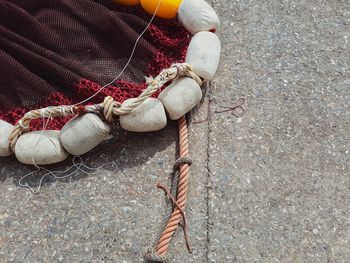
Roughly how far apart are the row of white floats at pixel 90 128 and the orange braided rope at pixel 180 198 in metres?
0.08

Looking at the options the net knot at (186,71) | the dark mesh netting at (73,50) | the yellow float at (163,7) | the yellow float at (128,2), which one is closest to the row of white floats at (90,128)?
the net knot at (186,71)

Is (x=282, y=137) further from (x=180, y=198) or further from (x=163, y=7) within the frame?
(x=163, y=7)

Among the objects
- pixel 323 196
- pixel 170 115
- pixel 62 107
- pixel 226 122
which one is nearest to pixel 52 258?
pixel 62 107

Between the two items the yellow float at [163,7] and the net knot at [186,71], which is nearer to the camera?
the net knot at [186,71]

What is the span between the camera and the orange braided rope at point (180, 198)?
1496 millimetres

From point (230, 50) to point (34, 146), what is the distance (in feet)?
3.23

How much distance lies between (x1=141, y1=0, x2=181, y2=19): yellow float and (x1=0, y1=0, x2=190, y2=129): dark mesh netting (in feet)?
0.13

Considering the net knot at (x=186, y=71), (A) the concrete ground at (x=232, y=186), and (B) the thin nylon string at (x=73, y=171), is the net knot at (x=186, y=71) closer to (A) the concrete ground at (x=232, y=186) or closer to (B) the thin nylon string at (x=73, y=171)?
(A) the concrete ground at (x=232, y=186)

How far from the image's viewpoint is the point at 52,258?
151 centimetres

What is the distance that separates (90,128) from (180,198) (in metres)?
0.41

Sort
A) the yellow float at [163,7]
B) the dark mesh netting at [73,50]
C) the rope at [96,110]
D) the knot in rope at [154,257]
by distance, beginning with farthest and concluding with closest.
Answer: the yellow float at [163,7] < the dark mesh netting at [73,50] < the rope at [96,110] < the knot in rope at [154,257]

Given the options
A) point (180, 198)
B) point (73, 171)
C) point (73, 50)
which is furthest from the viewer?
point (73, 50)

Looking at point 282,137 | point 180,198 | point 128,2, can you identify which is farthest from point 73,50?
point 282,137

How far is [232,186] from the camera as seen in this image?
164 centimetres
